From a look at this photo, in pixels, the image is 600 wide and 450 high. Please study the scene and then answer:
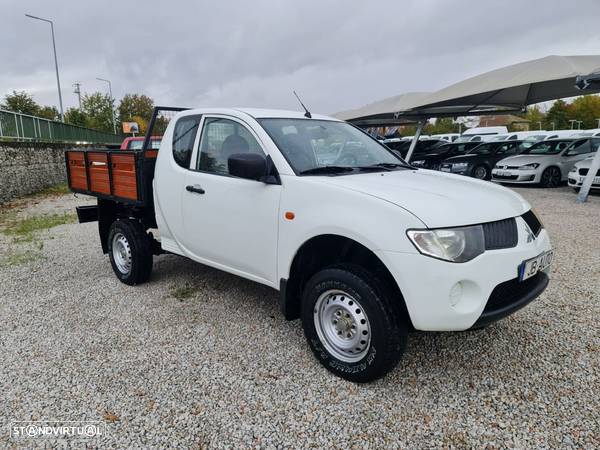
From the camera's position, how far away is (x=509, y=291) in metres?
2.66

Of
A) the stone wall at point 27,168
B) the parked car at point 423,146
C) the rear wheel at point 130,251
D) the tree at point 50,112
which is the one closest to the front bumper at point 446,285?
the rear wheel at point 130,251

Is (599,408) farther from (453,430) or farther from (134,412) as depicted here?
(134,412)

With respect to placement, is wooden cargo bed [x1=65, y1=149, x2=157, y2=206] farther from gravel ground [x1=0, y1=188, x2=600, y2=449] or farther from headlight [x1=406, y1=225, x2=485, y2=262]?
headlight [x1=406, y1=225, x2=485, y2=262]

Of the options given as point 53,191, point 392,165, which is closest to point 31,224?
point 53,191

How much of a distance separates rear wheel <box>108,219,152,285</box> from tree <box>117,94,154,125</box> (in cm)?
5937

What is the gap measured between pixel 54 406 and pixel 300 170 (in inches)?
89.1

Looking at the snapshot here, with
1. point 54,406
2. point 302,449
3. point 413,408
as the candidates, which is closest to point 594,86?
point 413,408

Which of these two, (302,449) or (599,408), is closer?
(302,449)

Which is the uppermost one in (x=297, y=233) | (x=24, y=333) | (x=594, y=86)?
(x=594, y=86)

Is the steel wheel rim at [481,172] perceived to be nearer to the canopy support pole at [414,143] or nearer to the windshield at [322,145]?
the canopy support pole at [414,143]

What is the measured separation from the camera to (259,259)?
3250 mm

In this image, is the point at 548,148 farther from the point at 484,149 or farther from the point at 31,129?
the point at 31,129

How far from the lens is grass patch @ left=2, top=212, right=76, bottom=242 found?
7629mm

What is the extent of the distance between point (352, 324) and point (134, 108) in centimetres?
6728
